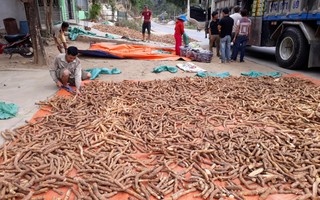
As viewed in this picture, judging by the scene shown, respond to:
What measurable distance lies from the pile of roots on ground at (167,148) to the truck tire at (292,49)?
307 centimetres

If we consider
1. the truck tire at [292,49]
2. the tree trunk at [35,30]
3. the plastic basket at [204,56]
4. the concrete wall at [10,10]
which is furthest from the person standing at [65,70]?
the concrete wall at [10,10]

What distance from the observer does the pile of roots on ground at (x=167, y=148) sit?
266 cm

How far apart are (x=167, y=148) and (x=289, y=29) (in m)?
7.05

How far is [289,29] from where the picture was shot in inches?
335

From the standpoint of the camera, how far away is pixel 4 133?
147 inches

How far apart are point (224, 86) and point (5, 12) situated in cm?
1361

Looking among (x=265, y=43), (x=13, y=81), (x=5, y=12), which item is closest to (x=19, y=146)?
(x=13, y=81)

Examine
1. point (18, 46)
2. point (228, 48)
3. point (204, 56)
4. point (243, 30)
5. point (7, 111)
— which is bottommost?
point (7, 111)

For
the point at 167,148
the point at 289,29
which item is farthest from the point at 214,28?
the point at 167,148

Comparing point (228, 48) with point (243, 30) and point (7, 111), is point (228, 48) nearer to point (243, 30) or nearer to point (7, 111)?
point (243, 30)

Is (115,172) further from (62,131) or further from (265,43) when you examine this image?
(265,43)

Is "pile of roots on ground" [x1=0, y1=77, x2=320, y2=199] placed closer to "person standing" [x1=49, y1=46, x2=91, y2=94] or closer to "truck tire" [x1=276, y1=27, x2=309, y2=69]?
"person standing" [x1=49, y1=46, x2=91, y2=94]

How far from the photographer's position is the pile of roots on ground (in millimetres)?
2656

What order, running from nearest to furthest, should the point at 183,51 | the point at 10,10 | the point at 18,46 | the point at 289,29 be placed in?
→ the point at 289,29 → the point at 18,46 → the point at 183,51 → the point at 10,10
